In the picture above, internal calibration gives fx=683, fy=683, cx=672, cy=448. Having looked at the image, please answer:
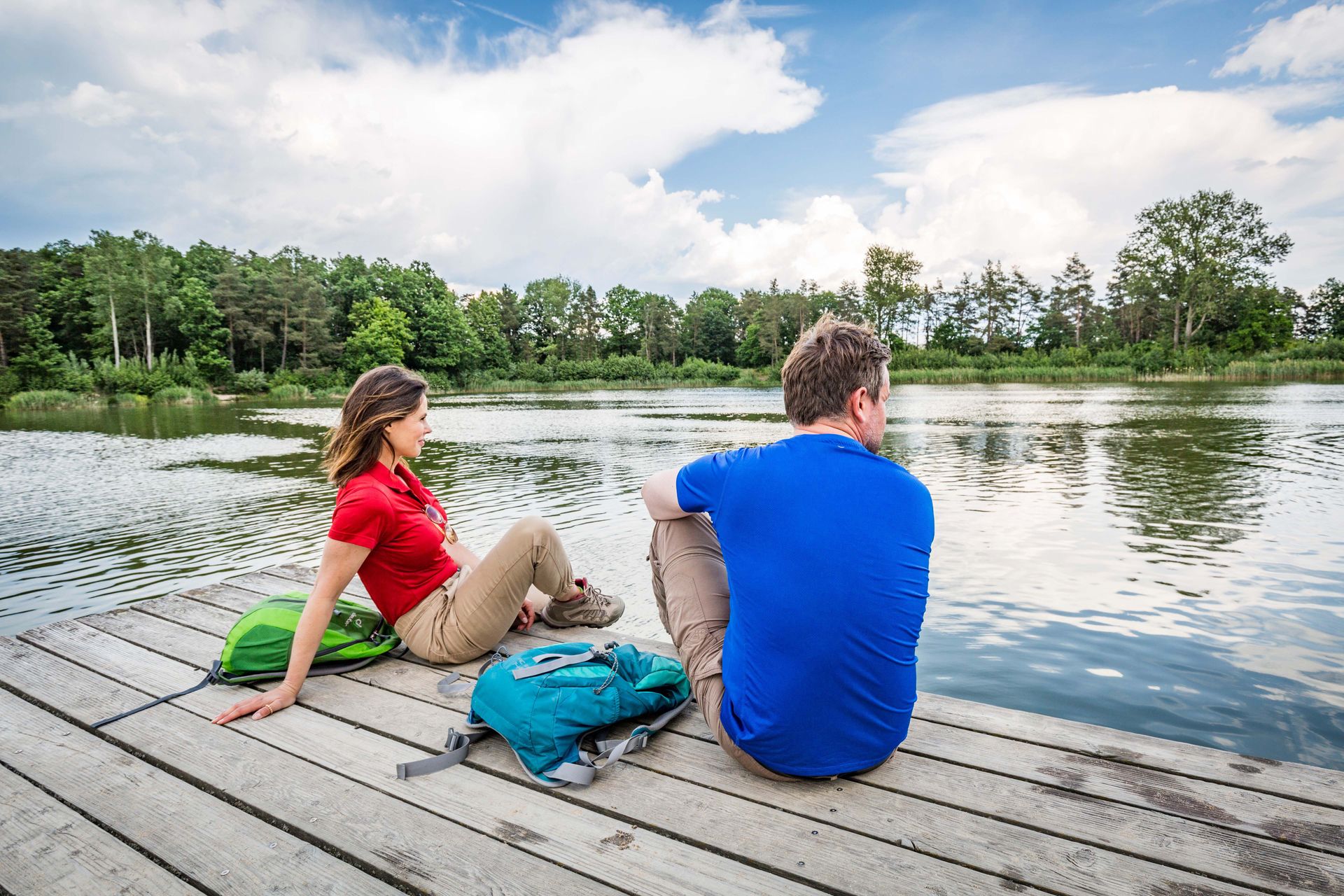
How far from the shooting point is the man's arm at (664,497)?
1999 mm

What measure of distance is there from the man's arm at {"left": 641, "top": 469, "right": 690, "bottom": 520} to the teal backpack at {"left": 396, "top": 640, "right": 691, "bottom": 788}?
53cm

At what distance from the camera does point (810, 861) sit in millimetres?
1527

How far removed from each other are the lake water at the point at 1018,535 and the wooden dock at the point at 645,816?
6.92ft

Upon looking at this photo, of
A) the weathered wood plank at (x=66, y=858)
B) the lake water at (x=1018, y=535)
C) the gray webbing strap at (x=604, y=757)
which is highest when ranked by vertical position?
the gray webbing strap at (x=604, y=757)

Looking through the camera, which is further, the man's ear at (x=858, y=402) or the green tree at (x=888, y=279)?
the green tree at (x=888, y=279)

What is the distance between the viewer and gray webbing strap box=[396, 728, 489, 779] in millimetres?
1932

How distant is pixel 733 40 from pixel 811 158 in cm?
4016

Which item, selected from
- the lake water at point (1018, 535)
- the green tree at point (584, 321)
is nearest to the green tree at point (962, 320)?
the green tree at point (584, 321)

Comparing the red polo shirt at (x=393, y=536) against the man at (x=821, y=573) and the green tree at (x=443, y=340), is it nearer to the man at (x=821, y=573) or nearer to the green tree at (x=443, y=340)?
the man at (x=821, y=573)

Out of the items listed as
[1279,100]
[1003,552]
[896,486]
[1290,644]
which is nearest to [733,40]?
[1003,552]

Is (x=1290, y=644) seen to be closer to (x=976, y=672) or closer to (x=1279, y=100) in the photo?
(x=976, y=672)

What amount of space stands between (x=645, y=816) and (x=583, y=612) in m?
1.54

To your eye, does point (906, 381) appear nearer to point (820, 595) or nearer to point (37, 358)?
point (820, 595)

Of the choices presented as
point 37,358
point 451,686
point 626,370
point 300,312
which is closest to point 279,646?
point 451,686
